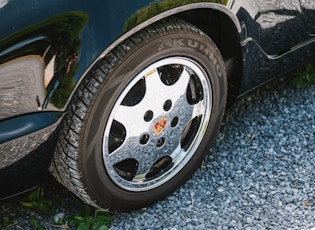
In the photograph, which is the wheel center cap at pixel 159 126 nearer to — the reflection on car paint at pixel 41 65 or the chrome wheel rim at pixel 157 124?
the chrome wheel rim at pixel 157 124

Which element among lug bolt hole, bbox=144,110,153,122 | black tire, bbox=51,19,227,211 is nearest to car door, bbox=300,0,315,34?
black tire, bbox=51,19,227,211

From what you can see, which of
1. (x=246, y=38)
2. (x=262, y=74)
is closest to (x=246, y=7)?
(x=246, y=38)

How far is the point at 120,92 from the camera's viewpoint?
2.41 meters

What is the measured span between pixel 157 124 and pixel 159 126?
2 centimetres

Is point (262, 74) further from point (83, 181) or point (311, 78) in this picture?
point (83, 181)

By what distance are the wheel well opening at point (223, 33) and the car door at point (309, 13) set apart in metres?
0.40

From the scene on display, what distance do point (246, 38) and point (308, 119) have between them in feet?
2.81

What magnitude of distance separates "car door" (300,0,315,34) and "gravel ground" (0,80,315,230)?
0.55 metres

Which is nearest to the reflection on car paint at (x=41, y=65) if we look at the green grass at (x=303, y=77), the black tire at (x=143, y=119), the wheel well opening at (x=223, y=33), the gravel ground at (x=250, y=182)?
the black tire at (x=143, y=119)

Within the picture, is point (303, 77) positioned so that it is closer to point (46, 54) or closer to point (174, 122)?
point (174, 122)

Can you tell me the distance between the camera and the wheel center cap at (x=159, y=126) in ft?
8.67

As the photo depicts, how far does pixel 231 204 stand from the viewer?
290cm

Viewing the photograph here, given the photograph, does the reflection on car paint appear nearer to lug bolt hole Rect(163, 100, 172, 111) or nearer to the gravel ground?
lug bolt hole Rect(163, 100, 172, 111)

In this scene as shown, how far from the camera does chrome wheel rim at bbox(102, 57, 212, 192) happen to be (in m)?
2.53
